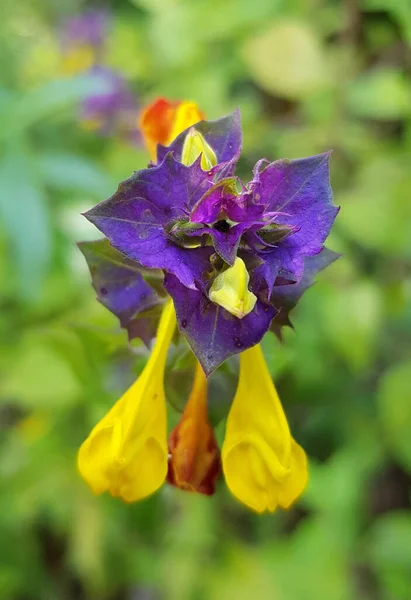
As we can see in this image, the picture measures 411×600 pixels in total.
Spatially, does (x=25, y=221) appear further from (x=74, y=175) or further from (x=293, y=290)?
(x=293, y=290)

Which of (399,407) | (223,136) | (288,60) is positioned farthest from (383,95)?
(223,136)

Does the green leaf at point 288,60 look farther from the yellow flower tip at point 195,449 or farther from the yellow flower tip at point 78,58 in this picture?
the yellow flower tip at point 78,58

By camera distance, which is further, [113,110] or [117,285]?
[113,110]

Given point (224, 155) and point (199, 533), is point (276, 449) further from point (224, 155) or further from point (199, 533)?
point (199, 533)

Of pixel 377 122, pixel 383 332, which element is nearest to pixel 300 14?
pixel 377 122

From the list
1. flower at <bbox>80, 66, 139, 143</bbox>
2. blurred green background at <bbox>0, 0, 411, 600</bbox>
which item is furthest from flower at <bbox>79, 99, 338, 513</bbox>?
flower at <bbox>80, 66, 139, 143</bbox>

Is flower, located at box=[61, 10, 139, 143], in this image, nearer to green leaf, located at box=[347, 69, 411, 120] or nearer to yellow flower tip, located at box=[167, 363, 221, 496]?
green leaf, located at box=[347, 69, 411, 120]
